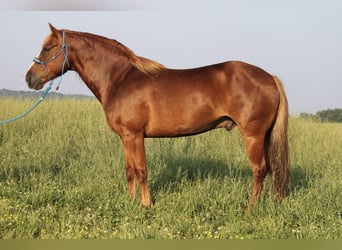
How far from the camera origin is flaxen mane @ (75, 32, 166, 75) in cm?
454

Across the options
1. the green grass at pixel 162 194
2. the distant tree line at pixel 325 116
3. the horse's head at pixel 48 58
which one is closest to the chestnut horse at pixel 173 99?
the horse's head at pixel 48 58

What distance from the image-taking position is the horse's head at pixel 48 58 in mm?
4559

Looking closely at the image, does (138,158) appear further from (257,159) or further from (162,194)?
(257,159)

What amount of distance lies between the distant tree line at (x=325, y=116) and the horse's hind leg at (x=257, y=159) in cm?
725

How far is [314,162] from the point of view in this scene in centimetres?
687

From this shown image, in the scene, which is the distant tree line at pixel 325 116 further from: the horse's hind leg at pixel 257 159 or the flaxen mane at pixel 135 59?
the flaxen mane at pixel 135 59

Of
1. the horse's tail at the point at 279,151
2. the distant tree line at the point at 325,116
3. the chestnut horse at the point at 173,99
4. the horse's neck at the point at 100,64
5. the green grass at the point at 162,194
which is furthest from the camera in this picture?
the distant tree line at the point at 325,116

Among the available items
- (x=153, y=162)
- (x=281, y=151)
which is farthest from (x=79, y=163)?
(x=281, y=151)

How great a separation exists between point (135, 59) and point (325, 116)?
36.8 ft

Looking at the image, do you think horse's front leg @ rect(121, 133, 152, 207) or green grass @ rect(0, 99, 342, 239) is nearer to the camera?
green grass @ rect(0, 99, 342, 239)

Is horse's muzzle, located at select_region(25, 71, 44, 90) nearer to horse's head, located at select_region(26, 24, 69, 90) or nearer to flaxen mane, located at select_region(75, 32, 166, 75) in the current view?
horse's head, located at select_region(26, 24, 69, 90)

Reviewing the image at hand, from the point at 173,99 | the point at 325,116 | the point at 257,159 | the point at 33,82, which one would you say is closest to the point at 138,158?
the point at 173,99

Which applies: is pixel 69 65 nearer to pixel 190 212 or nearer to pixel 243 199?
pixel 190 212

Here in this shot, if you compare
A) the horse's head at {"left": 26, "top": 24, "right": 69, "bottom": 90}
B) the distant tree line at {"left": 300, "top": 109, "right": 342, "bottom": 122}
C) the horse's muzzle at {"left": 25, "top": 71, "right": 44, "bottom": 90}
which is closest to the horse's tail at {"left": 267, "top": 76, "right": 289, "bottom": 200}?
the horse's head at {"left": 26, "top": 24, "right": 69, "bottom": 90}
